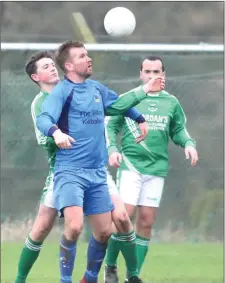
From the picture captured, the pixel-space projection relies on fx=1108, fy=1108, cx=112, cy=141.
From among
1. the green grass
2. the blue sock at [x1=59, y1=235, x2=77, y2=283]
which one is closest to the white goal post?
the green grass

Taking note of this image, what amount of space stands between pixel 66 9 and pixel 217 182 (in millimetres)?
8426

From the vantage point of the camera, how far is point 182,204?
40.5 feet

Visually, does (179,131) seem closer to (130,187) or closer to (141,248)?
(130,187)

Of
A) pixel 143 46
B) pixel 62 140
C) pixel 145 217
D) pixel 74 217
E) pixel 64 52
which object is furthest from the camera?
pixel 143 46

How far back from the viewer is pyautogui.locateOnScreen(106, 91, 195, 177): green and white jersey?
29.0 ft

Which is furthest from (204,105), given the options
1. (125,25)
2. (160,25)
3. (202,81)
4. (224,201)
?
(160,25)

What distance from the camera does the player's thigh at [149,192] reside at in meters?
8.84

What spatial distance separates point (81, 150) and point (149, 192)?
147 cm

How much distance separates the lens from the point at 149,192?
29.0 ft

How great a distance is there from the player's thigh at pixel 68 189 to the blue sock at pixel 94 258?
14.6 inches

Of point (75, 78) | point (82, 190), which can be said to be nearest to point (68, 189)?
point (82, 190)

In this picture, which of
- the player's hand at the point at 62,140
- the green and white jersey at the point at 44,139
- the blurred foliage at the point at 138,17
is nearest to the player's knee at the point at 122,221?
the green and white jersey at the point at 44,139

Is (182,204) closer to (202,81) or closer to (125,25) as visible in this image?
(202,81)

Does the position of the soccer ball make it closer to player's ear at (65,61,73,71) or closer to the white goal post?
player's ear at (65,61,73,71)
